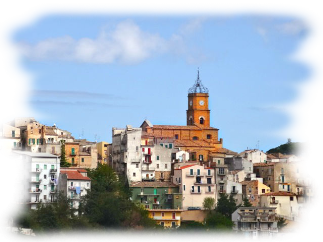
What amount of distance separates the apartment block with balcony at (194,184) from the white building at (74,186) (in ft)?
29.3

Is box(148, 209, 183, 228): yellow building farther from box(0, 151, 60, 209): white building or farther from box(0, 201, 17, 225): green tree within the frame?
box(0, 201, 17, 225): green tree

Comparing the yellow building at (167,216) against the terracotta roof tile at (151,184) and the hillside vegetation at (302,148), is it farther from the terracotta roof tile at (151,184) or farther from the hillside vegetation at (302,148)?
the hillside vegetation at (302,148)

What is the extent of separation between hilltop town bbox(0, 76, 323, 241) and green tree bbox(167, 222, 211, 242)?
2.84 metres

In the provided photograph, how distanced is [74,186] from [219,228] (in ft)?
40.8

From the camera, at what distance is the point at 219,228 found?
97.8m

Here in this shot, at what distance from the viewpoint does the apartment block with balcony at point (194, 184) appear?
10319 cm

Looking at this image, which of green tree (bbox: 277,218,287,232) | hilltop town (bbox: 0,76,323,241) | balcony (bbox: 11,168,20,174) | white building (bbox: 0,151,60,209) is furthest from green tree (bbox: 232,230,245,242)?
balcony (bbox: 11,168,20,174)

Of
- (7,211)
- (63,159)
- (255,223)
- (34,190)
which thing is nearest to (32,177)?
(34,190)

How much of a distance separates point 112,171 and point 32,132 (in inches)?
347

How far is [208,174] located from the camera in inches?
4097

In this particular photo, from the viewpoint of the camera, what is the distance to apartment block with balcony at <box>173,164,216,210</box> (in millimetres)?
103188

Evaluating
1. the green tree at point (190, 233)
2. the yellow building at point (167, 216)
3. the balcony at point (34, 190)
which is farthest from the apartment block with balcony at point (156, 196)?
the balcony at point (34, 190)

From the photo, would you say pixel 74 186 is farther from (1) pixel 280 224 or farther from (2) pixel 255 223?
(1) pixel 280 224

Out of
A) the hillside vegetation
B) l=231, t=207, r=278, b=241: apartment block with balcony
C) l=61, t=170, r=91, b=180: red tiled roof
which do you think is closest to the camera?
l=61, t=170, r=91, b=180: red tiled roof
